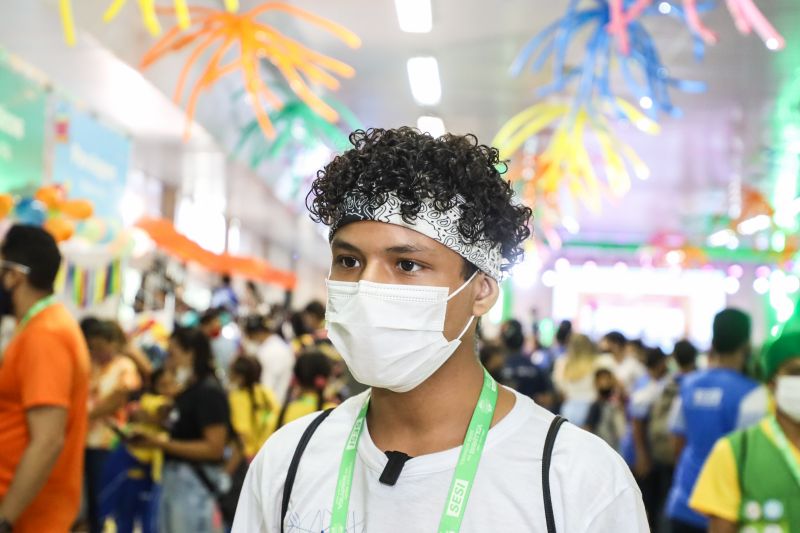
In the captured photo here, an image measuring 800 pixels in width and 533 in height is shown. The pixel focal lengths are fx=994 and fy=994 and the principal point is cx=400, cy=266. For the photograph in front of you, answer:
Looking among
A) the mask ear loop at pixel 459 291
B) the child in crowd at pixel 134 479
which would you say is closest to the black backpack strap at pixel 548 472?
the mask ear loop at pixel 459 291

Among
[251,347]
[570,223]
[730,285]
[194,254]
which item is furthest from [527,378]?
[730,285]

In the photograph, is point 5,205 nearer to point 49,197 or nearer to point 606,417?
point 49,197

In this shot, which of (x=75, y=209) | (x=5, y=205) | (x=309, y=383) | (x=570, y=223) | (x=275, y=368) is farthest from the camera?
(x=570, y=223)

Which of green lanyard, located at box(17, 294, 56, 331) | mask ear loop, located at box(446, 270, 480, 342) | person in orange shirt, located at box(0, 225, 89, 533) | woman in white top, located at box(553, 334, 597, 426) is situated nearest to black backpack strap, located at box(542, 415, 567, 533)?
mask ear loop, located at box(446, 270, 480, 342)

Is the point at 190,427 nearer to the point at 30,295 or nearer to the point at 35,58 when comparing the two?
the point at 30,295

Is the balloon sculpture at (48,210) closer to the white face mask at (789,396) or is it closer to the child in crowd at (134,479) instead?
the child in crowd at (134,479)

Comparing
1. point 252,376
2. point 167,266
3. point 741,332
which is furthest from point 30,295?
point 167,266

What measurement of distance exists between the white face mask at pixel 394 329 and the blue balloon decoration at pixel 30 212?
4.30m

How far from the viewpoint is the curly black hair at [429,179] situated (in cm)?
180

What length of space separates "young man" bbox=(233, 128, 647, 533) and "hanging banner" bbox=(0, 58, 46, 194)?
4938mm

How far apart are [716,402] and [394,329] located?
3.10 meters

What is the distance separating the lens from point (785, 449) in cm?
295

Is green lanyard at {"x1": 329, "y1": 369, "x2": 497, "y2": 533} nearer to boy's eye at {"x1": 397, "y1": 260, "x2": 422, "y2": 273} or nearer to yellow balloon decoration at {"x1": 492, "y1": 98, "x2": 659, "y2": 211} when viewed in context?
boy's eye at {"x1": 397, "y1": 260, "x2": 422, "y2": 273}

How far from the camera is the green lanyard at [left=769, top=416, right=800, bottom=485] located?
292 centimetres
